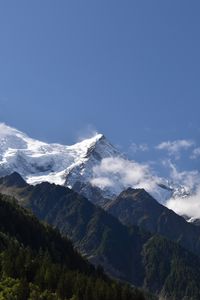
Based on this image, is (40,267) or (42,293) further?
(40,267)

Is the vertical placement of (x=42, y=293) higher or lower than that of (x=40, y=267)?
lower

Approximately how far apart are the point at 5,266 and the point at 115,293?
107 feet

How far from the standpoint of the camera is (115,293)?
7131 inches

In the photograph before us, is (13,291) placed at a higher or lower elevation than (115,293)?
lower

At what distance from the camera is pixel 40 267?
192 meters

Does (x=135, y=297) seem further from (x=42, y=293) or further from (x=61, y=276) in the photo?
(x=42, y=293)

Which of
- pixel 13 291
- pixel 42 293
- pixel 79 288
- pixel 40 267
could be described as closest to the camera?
pixel 13 291

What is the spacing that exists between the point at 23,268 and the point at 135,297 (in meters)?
33.7

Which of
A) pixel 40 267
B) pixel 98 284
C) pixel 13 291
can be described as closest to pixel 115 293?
pixel 98 284

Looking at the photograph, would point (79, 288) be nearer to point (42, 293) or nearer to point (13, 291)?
point (42, 293)

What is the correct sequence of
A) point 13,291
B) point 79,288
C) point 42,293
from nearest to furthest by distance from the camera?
1. point 13,291
2. point 42,293
3. point 79,288

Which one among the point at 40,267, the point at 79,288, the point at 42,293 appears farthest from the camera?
the point at 40,267

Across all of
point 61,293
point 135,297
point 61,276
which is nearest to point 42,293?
point 61,293

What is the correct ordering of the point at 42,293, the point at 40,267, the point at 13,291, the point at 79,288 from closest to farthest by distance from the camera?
the point at 13,291, the point at 42,293, the point at 79,288, the point at 40,267
